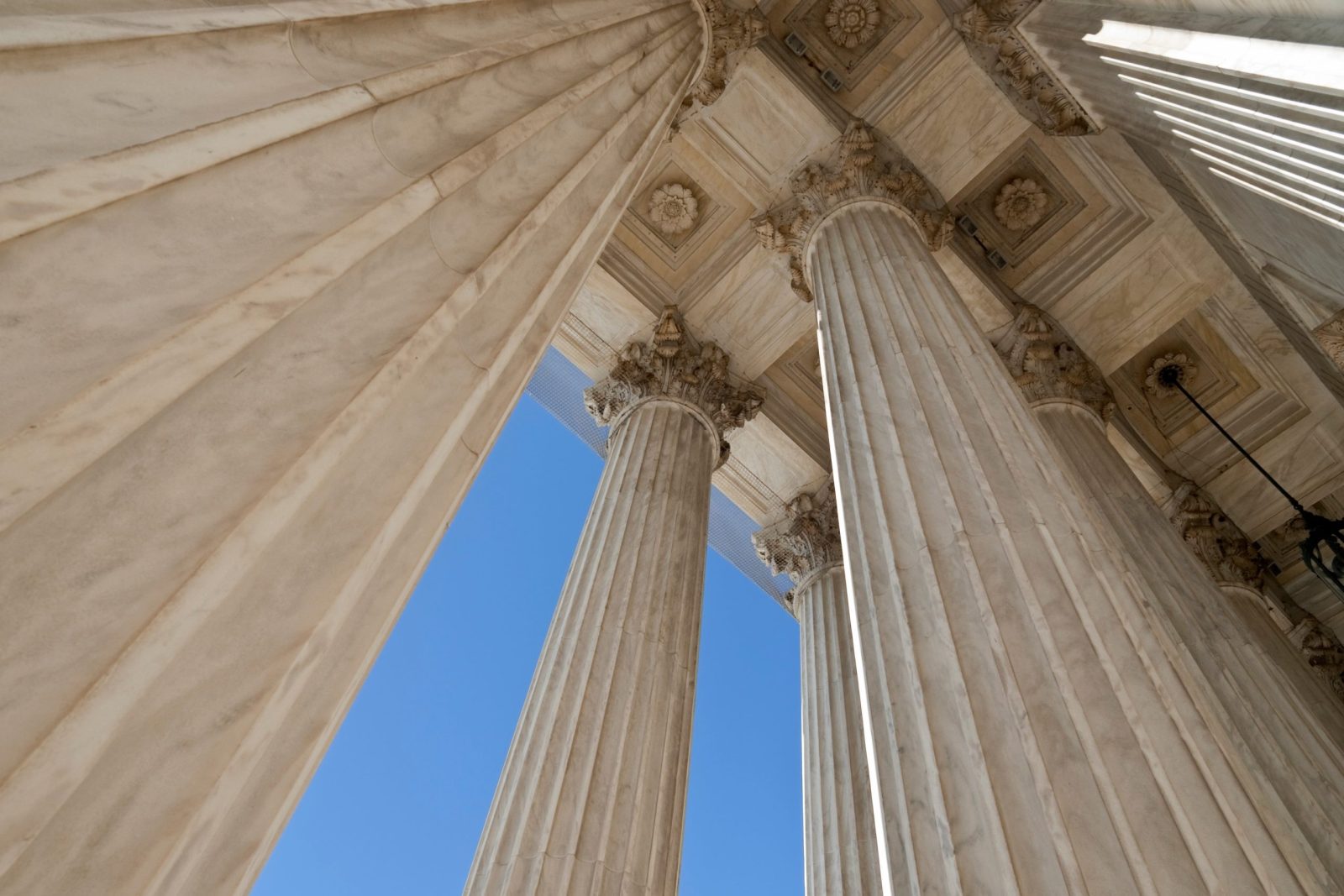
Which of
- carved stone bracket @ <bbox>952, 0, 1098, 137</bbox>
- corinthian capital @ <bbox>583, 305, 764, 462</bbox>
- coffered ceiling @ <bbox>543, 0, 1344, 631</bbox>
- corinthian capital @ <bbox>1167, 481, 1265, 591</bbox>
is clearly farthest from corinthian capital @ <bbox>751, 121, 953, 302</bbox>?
corinthian capital @ <bbox>1167, 481, 1265, 591</bbox>

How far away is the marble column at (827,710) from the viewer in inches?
553

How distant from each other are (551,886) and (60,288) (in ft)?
25.0

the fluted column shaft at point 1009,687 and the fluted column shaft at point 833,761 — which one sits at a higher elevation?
the fluted column shaft at point 833,761

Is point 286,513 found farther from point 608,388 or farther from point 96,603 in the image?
point 608,388

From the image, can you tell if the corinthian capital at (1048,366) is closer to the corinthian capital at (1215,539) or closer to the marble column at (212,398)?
the corinthian capital at (1215,539)

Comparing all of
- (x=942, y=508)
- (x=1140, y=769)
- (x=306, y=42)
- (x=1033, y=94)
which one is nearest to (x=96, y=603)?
(x=306, y=42)

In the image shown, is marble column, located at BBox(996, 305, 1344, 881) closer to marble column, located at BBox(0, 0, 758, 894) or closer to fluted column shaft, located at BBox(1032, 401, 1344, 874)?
fluted column shaft, located at BBox(1032, 401, 1344, 874)

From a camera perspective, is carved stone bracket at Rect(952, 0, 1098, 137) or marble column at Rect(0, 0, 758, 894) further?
carved stone bracket at Rect(952, 0, 1098, 137)

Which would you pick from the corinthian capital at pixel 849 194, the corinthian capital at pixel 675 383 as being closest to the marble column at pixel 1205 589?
the corinthian capital at pixel 849 194

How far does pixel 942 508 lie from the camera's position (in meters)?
7.98

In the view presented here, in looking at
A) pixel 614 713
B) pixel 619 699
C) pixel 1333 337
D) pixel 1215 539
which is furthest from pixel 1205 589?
pixel 614 713

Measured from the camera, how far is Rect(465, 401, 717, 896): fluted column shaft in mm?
9344

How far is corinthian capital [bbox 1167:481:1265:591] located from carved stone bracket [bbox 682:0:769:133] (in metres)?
12.6

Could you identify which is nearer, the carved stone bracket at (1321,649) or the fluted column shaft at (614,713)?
the fluted column shaft at (614,713)
